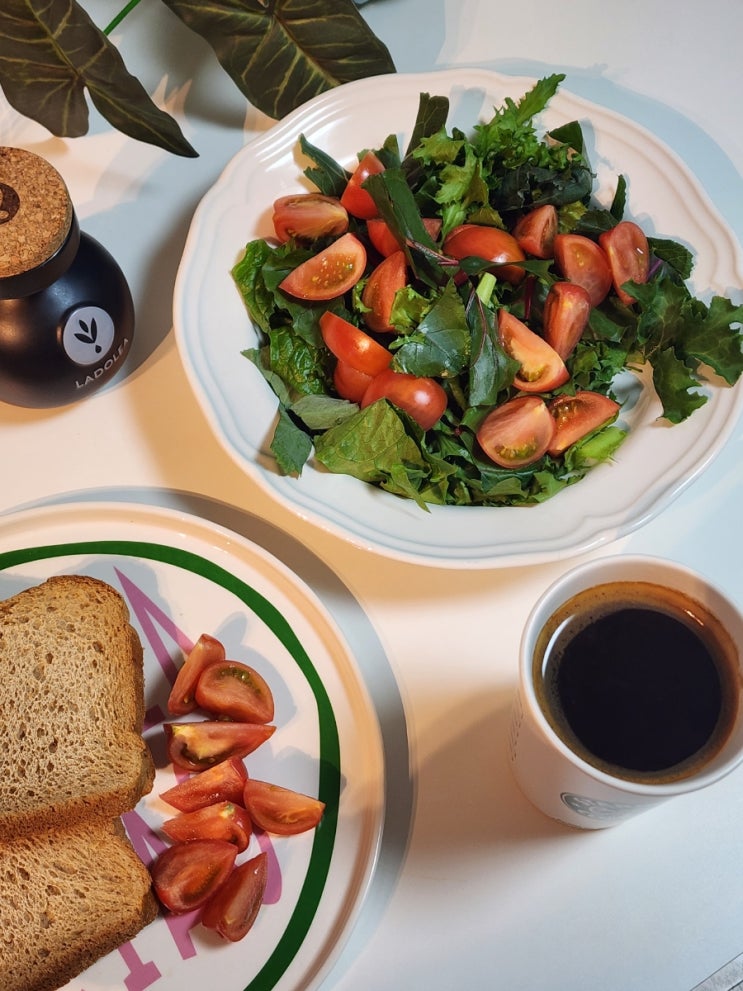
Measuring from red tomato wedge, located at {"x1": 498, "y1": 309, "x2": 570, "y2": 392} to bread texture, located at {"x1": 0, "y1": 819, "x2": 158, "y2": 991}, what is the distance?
74cm

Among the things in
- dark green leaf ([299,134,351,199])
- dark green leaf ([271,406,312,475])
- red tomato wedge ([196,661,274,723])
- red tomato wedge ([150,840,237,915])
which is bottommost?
red tomato wedge ([150,840,237,915])

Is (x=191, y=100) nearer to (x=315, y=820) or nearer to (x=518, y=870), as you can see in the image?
(x=315, y=820)

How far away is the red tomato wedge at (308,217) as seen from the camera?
1.22m

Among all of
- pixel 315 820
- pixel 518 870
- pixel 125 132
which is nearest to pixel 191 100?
pixel 125 132

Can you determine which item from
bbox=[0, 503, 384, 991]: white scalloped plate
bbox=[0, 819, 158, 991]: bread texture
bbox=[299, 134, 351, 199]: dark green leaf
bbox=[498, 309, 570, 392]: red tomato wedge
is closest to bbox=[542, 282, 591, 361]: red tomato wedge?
bbox=[498, 309, 570, 392]: red tomato wedge

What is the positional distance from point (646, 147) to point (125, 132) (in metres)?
0.77

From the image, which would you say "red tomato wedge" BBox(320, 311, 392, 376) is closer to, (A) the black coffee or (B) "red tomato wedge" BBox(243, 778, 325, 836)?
(A) the black coffee

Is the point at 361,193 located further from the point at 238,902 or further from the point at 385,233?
the point at 238,902

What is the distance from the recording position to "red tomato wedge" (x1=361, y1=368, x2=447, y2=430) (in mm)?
1129

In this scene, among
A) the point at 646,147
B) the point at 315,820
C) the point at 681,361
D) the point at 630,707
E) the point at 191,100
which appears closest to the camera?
the point at 630,707

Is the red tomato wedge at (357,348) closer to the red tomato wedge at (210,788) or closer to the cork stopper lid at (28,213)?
the cork stopper lid at (28,213)

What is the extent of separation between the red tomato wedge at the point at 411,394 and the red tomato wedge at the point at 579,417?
0.50ft

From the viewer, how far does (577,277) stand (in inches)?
47.9

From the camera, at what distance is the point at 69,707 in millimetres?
1083
